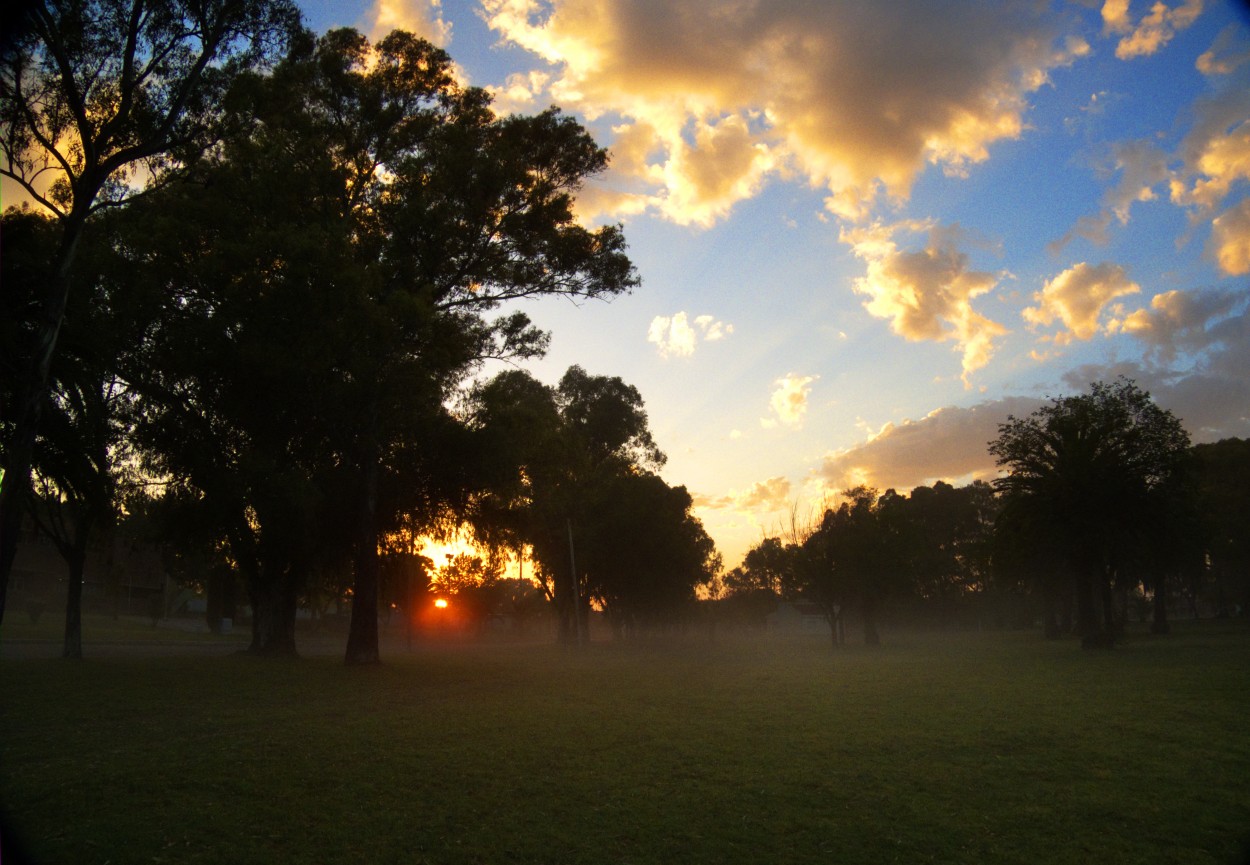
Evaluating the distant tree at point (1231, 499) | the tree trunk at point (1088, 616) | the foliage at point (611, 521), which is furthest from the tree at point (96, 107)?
the distant tree at point (1231, 499)

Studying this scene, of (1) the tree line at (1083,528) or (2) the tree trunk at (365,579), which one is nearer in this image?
(2) the tree trunk at (365,579)

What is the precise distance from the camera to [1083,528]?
37.8 meters

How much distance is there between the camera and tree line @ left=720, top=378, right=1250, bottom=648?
1494 inches

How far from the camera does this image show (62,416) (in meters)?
18.3

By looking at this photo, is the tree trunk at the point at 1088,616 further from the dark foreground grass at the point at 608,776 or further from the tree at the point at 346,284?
the tree at the point at 346,284

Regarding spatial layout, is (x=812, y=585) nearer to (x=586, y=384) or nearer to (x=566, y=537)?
(x=566, y=537)

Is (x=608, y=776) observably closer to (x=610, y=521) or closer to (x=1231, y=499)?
(x=610, y=521)

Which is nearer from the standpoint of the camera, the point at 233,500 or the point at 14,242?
the point at 14,242

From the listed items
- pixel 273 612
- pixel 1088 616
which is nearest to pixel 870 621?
pixel 1088 616

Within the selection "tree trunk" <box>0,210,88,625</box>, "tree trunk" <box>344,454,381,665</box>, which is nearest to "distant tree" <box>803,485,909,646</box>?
"tree trunk" <box>344,454,381,665</box>

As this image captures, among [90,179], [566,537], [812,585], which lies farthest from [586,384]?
[90,179]

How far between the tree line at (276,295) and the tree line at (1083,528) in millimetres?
23657

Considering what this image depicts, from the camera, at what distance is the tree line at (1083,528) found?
37938 millimetres

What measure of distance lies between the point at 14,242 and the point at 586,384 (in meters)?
43.0
